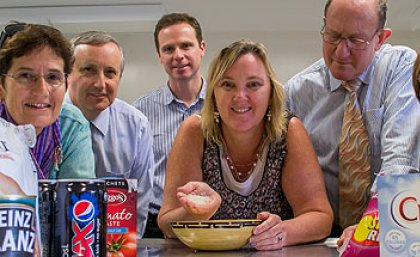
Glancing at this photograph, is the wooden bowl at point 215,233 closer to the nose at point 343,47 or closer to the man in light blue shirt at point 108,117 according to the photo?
the nose at point 343,47

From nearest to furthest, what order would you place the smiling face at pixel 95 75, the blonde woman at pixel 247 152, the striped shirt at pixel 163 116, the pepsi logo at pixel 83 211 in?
the pepsi logo at pixel 83 211, the blonde woman at pixel 247 152, the smiling face at pixel 95 75, the striped shirt at pixel 163 116

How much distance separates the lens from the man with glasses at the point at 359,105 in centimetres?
189

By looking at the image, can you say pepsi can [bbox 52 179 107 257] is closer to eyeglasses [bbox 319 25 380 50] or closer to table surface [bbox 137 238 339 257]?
table surface [bbox 137 238 339 257]

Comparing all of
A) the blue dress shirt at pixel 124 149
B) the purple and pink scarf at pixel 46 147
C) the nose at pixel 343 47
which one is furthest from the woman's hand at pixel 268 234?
the blue dress shirt at pixel 124 149

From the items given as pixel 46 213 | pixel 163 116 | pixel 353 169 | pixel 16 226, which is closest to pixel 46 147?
pixel 46 213

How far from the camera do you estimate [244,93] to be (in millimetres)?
1749

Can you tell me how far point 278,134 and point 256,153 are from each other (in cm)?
10

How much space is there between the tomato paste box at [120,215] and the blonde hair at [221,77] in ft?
2.64

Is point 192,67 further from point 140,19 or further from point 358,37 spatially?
point 140,19

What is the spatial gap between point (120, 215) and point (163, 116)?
6.38 feet

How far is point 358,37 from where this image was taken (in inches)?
75.5

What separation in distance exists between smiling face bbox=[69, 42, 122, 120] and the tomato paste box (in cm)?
146

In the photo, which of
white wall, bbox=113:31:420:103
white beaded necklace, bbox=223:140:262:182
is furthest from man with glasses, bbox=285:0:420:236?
white wall, bbox=113:31:420:103

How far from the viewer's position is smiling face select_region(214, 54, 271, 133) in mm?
1747
